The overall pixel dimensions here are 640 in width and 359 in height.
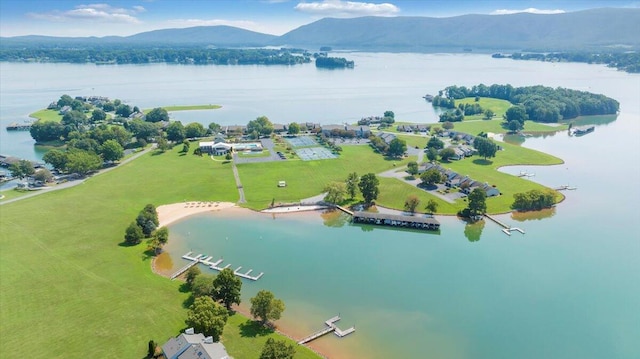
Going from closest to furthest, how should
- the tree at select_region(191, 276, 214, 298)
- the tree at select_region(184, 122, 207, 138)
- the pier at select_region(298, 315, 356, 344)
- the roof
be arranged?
the pier at select_region(298, 315, 356, 344) < the tree at select_region(191, 276, 214, 298) < the roof < the tree at select_region(184, 122, 207, 138)

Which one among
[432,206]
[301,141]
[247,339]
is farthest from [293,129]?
[247,339]

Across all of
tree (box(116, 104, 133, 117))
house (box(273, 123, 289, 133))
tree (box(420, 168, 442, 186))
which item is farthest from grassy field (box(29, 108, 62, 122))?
tree (box(420, 168, 442, 186))

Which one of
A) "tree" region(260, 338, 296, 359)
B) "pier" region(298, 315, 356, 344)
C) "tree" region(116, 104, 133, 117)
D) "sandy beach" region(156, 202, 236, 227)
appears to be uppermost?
"tree" region(116, 104, 133, 117)

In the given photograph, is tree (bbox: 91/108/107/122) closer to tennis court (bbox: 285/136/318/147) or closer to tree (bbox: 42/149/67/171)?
tree (bbox: 42/149/67/171)

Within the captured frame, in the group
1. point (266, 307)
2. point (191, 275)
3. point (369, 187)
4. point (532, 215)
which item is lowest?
point (532, 215)

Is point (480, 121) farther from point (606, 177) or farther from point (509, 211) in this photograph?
point (509, 211)

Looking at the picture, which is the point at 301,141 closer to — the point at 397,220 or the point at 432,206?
the point at 432,206

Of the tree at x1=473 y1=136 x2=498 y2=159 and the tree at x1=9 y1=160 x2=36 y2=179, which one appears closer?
the tree at x1=9 y1=160 x2=36 y2=179

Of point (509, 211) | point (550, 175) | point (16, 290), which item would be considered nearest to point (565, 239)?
point (509, 211)
